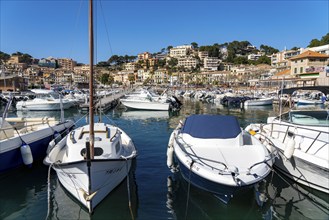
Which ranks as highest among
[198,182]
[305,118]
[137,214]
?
[305,118]

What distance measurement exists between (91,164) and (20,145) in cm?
529

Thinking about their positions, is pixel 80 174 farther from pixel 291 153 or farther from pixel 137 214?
pixel 291 153

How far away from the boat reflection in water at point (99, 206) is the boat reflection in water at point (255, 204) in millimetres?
1314

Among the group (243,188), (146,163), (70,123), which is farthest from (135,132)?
(243,188)

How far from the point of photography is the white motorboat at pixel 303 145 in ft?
29.9

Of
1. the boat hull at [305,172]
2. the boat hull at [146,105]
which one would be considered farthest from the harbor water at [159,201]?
the boat hull at [146,105]

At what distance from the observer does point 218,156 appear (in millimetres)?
9023

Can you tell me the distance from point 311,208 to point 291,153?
1930 millimetres

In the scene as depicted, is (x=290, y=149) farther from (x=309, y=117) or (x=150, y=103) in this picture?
(x=150, y=103)

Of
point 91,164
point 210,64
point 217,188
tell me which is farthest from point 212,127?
point 210,64

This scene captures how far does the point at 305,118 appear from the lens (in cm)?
1195

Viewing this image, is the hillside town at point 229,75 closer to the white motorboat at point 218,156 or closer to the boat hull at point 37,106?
the boat hull at point 37,106

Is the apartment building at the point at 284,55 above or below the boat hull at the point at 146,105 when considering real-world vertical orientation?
above

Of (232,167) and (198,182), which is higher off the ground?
(232,167)
